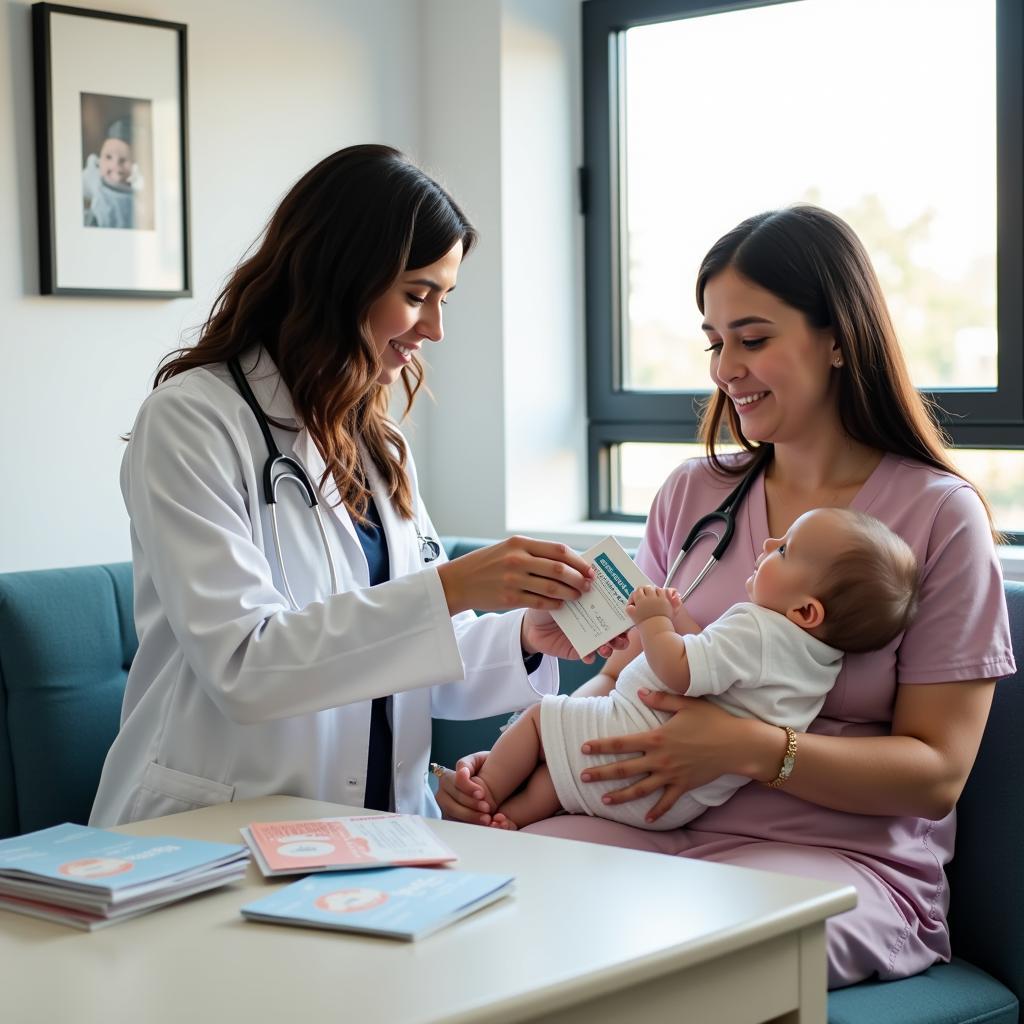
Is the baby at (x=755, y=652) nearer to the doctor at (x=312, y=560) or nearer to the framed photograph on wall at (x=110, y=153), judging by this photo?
the doctor at (x=312, y=560)

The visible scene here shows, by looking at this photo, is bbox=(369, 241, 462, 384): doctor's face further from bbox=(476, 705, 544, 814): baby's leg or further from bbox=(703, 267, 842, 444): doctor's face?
bbox=(476, 705, 544, 814): baby's leg

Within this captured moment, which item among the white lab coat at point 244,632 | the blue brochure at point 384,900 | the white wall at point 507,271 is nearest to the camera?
the blue brochure at point 384,900

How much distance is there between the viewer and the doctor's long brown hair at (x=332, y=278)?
6.35 ft

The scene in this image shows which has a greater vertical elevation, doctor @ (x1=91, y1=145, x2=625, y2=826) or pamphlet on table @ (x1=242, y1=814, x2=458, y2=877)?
doctor @ (x1=91, y1=145, x2=625, y2=826)

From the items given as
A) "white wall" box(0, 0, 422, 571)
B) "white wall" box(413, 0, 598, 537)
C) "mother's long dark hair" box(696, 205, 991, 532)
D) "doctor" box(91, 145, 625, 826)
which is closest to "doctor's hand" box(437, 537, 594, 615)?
"doctor" box(91, 145, 625, 826)

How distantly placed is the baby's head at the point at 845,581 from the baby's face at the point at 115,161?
5.66 feet

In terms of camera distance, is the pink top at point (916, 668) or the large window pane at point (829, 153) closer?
the pink top at point (916, 668)

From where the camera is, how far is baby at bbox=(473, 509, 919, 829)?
179cm

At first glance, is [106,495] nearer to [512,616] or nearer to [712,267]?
[512,616]

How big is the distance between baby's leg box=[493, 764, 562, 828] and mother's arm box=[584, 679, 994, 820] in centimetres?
11

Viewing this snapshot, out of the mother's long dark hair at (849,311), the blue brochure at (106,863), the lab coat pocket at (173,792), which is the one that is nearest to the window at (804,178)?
the mother's long dark hair at (849,311)

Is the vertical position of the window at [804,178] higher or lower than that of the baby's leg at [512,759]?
higher

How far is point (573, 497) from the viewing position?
11.9ft

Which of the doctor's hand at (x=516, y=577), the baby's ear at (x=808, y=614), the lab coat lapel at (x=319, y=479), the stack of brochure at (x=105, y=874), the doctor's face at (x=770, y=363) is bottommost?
the stack of brochure at (x=105, y=874)
